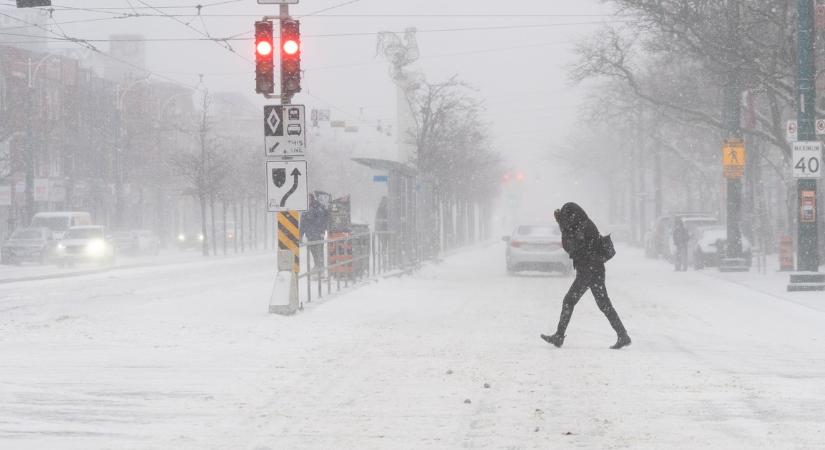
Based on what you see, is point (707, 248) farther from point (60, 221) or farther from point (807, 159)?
point (60, 221)

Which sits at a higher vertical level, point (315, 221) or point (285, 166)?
point (285, 166)

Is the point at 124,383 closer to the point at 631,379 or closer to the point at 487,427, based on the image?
the point at 487,427

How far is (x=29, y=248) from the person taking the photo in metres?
49.3

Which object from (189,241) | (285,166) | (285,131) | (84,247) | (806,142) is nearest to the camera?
(285,131)

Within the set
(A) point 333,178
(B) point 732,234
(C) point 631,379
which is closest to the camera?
(C) point 631,379

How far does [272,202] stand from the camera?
1705cm

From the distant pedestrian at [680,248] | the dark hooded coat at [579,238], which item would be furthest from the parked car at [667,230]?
the dark hooded coat at [579,238]

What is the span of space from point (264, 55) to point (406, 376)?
6.67 m

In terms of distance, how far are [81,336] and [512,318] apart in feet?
19.5

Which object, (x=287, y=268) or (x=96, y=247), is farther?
(x=96, y=247)

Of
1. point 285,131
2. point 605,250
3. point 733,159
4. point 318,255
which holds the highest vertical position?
point 285,131

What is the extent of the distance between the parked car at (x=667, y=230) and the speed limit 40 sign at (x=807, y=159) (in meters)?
16.5

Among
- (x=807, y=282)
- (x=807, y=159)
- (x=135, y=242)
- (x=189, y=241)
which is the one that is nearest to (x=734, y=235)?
(x=807, y=282)

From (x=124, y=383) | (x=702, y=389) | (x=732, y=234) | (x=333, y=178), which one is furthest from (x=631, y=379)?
(x=333, y=178)
